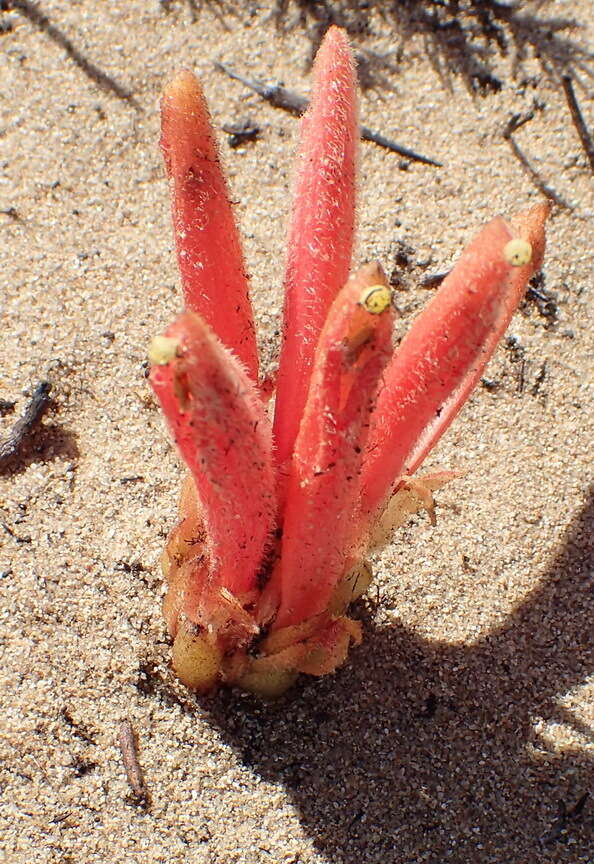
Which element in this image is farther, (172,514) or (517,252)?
(172,514)

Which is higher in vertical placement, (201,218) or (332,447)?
(201,218)

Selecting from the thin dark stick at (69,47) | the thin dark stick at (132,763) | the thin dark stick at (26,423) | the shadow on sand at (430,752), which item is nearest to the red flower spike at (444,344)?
the shadow on sand at (430,752)

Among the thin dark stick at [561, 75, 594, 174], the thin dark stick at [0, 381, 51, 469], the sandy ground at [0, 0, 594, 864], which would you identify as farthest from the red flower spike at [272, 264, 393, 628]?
the thin dark stick at [561, 75, 594, 174]

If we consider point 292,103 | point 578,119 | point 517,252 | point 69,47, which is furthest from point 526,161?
point 517,252

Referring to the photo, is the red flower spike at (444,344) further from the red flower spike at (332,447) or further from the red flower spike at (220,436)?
the red flower spike at (220,436)

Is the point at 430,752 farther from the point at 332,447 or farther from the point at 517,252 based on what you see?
the point at 517,252
